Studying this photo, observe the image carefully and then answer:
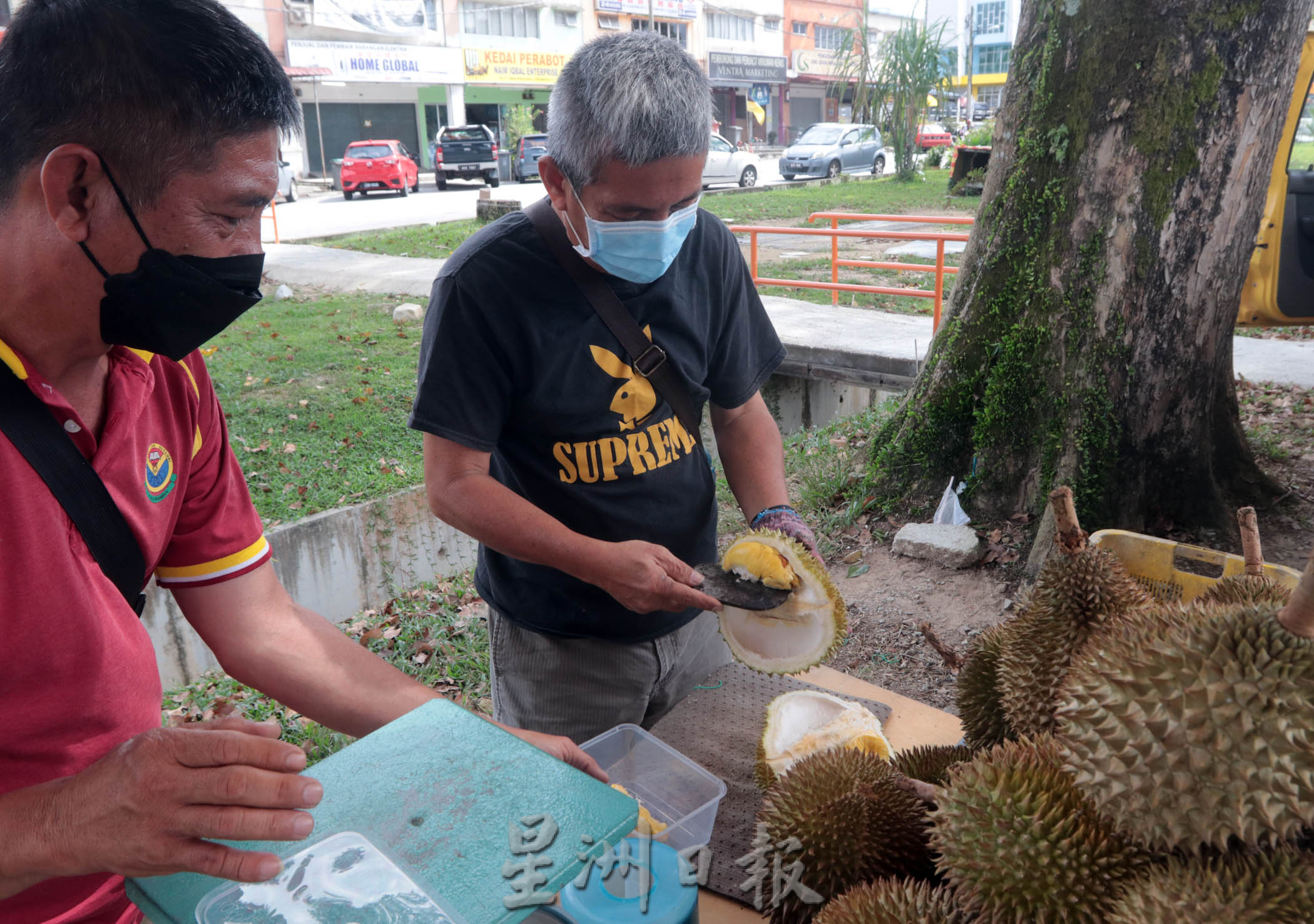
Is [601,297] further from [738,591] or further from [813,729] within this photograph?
[813,729]

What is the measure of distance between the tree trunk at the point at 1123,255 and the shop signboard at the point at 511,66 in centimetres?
3395

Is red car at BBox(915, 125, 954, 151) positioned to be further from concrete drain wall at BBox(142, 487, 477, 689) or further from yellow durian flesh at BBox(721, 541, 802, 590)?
yellow durian flesh at BBox(721, 541, 802, 590)

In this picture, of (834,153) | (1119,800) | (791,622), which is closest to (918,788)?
(1119,800)

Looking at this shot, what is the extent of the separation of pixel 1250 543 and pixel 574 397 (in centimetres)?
127

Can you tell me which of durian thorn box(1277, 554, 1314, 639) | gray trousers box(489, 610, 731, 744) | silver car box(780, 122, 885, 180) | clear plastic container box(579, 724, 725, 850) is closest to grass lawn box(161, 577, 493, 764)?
gray trousers box(489, 610, 731, 744)

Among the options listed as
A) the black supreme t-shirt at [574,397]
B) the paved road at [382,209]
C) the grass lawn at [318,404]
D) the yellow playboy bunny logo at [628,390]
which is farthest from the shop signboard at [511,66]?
the yellow playboy bunny logo at [628,390]

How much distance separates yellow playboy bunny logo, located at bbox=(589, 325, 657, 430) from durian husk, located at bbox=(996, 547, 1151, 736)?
1.05 metres

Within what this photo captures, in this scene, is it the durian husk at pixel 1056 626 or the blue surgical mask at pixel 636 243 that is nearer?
the durian husk at pixel 1056 626

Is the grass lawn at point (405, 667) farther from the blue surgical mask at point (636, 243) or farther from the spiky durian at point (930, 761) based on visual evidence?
the spiky durian at point (930, 761)

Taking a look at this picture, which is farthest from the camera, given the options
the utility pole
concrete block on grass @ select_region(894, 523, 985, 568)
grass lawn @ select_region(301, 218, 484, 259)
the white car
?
the utility pole

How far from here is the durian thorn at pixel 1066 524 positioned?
3.91 ft

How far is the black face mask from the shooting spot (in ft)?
4.53

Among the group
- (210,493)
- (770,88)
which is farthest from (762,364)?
(770,88)

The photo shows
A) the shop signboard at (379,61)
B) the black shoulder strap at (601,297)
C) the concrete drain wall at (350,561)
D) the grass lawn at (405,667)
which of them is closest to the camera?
the black shoulder strap at (601,297)
